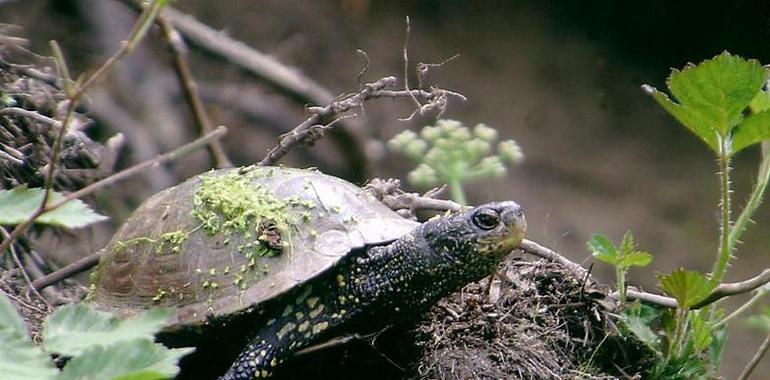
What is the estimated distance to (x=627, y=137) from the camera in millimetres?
4137

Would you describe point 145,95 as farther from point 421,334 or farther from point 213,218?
point 421,334

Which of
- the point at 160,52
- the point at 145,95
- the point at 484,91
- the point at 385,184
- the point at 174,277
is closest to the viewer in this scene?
the point at 174,277

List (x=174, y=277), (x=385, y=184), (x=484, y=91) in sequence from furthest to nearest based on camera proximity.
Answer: (x=484, y=91) < (x=385, y=184) < (x=174, y=277)

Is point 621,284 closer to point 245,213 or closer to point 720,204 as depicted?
point 720,204

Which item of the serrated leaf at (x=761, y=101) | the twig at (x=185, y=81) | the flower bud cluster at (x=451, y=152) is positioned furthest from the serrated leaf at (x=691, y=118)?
the twig at (x=185, y=81)

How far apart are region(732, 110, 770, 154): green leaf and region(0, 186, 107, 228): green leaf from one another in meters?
1.06

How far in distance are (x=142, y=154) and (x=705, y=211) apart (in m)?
2.64

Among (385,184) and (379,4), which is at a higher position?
(379,4)

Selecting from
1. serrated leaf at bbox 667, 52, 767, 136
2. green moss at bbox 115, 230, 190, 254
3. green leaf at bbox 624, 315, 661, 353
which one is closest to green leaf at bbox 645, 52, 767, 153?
serrated leaf at bbox 667, 52, 767, 136

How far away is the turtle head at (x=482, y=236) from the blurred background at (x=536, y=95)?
2.21 metres

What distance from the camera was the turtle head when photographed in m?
1.49

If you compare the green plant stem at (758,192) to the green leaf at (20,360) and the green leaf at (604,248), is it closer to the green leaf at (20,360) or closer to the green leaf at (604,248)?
the green leaf at (604,248)

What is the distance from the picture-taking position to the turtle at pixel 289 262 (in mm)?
1508

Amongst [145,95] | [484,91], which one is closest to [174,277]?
[145,95]
